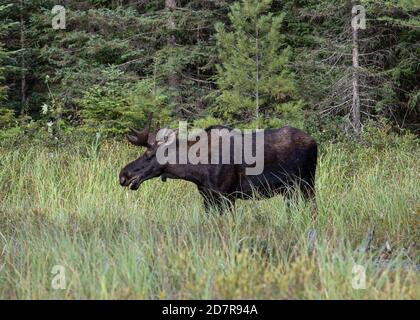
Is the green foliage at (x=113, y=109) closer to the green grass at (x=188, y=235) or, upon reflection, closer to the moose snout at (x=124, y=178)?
the green grass at (x=188, y=235)

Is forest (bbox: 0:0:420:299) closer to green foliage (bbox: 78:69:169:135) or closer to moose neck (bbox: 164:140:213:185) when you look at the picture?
green foliage (bbox: 78:69:169:135)

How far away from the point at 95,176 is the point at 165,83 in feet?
32.1

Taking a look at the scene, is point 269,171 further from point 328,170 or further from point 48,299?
point 48,299

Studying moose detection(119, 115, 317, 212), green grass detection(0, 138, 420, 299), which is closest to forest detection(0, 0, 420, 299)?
green grass detection(0, 138, 420, 299)

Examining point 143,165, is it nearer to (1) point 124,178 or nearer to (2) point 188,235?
(1) point 124,178

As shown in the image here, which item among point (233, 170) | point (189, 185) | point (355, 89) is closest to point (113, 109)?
point (189, 185)

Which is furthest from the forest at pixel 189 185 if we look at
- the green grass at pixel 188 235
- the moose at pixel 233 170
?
the moose at pixel 233 170

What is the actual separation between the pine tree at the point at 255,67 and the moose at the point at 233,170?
5755 millimetres

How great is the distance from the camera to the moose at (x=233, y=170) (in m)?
8.11

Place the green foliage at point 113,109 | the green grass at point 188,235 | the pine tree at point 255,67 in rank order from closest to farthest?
the green grass at point 188,235 < the green foliage at point 113,109 < the pine tree at point 255,67

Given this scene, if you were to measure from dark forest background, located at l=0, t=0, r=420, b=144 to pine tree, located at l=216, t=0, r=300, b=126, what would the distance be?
1.3 inches

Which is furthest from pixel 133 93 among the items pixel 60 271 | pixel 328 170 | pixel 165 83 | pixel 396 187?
pixel 60 271

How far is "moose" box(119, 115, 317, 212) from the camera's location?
8.11 metres
